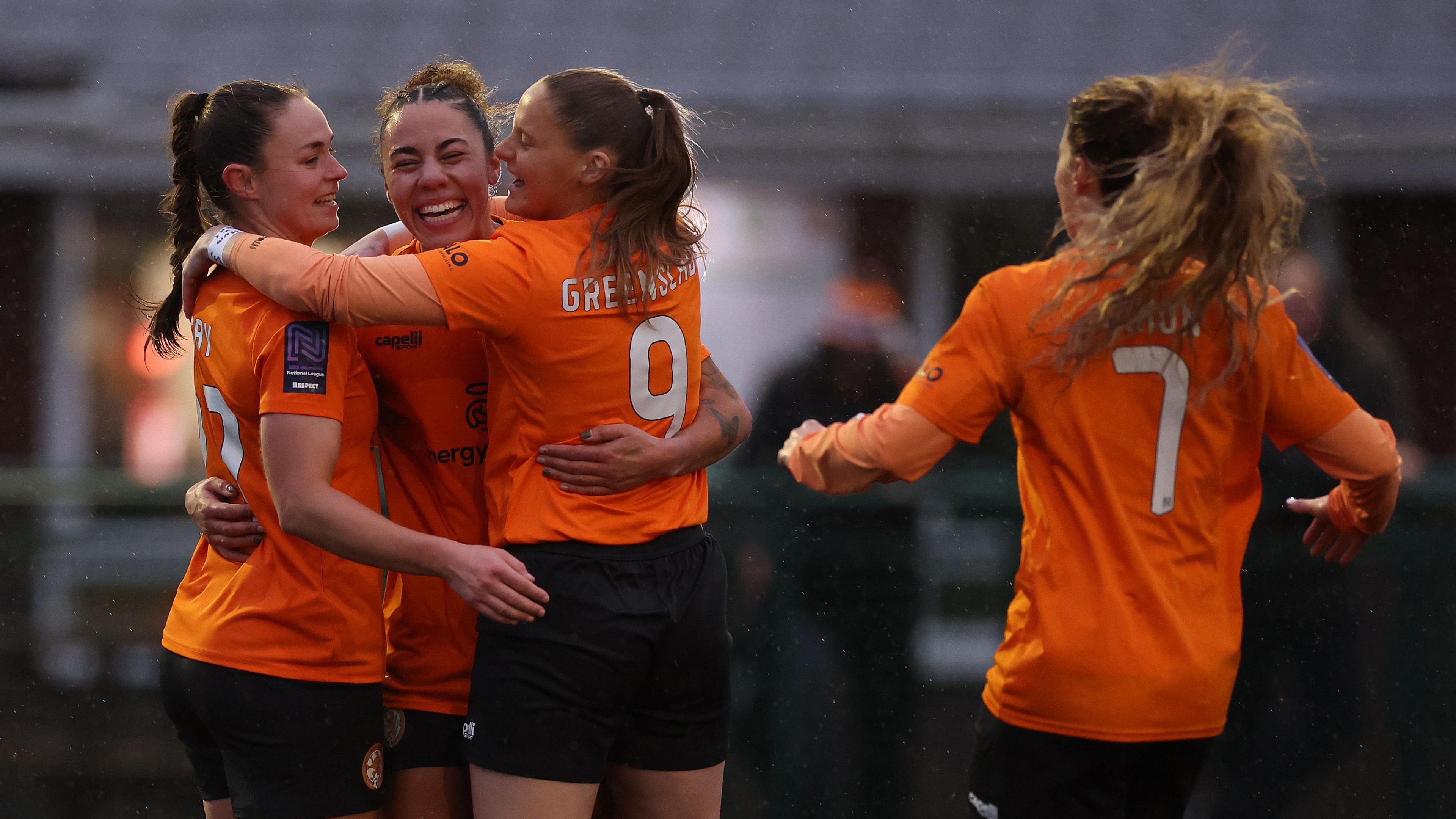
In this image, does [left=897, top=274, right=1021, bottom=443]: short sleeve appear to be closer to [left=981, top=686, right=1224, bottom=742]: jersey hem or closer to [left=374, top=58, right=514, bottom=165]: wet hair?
[left=981, top=686, right=1224, bottom=742]: jersey hem

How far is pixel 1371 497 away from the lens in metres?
2.15

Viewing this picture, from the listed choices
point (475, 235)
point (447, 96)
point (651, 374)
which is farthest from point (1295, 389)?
point (447, 96)

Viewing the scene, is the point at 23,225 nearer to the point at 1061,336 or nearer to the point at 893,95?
the point at 893,95

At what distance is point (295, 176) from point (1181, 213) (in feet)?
4.72

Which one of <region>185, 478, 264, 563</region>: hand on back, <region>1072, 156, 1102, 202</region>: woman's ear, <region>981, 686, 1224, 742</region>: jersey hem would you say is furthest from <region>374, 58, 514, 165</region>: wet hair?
<region>981, 686, 1224, 742</region>: jersey hem

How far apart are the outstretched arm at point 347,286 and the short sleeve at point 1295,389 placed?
132 centimetres

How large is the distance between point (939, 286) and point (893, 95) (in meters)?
0.75

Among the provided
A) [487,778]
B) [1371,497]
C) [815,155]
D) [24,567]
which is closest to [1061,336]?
[1371,497]

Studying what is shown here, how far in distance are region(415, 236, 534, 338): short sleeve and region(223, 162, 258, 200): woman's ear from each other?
417mm

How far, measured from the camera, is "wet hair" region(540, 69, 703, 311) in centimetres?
196

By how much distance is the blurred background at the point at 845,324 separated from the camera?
3.73 metres

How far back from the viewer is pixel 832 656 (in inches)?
150

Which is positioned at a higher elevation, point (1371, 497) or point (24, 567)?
point (1371, 497)

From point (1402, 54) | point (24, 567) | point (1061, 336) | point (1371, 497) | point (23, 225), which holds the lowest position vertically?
point (24, 567)
